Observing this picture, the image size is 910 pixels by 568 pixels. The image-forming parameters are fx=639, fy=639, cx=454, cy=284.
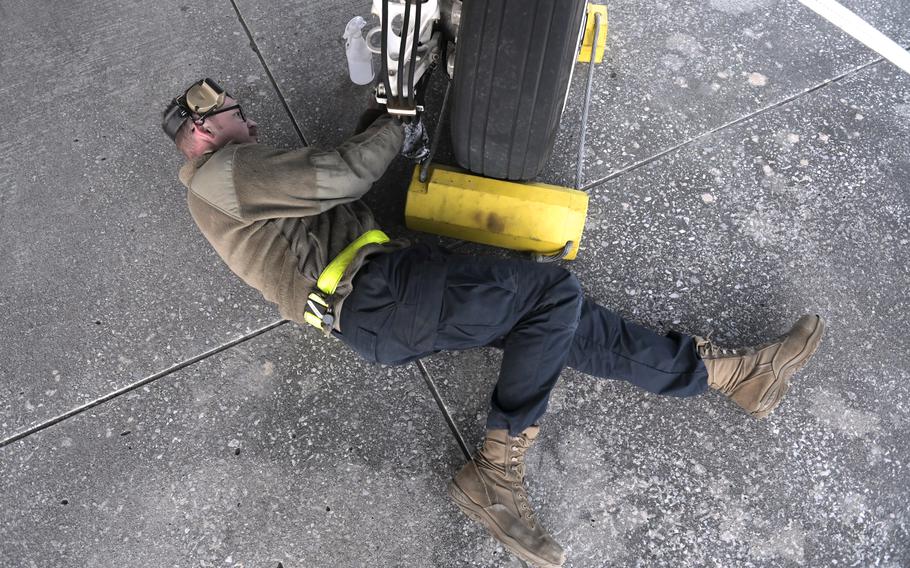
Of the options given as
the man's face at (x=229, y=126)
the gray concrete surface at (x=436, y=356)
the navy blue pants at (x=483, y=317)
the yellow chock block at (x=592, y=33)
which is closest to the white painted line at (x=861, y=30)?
the gray concrete surface at (x=436, y=356)

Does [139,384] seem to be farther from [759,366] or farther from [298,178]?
[759,366]

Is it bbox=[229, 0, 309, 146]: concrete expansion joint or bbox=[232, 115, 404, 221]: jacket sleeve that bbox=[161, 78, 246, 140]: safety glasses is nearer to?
bbox=[232, 115, 404, 221]: jacket sleeve

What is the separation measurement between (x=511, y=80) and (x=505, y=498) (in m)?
1.25

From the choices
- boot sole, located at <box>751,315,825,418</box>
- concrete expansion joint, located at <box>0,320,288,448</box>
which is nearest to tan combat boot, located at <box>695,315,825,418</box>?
boot sole, located at <box>751,315,825,418</box>

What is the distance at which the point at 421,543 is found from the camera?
6.77ft

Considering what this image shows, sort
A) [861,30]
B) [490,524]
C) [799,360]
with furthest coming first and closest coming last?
[861,30] < [799,360] < [490,524]

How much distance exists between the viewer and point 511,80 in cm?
176

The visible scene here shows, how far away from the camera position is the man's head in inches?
71.4

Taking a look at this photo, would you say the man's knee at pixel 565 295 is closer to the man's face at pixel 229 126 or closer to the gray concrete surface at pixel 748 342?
the gray concrete surface at pixel 748 342

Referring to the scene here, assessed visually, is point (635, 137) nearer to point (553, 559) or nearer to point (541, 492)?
point (541, 492)

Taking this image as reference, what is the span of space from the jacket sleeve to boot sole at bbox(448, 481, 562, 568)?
973mm

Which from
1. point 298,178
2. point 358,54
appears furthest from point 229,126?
point 358,54

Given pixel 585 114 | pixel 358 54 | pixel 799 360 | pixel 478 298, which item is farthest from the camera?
pixel 358 54

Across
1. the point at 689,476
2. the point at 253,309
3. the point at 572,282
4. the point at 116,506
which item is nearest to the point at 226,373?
the point at 253,309
